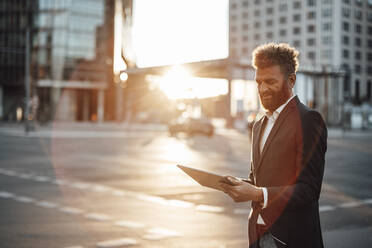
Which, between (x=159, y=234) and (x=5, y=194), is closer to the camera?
(x=159, y=234)

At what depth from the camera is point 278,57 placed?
258 centimetres

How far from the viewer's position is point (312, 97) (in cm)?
5291

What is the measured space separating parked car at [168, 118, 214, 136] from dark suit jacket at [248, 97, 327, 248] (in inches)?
1292

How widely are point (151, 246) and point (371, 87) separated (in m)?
46.1

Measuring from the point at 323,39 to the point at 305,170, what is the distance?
36.0 metres

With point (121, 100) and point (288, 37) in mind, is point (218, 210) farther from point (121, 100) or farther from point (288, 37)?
point (288, 37)

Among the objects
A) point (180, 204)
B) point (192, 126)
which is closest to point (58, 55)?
point (192, 126)

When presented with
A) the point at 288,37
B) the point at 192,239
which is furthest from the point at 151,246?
the point at 288,37

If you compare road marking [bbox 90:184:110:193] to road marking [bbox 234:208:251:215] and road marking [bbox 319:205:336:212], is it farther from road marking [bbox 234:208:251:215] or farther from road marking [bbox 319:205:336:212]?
road marking [bbox 319:205:336:212]

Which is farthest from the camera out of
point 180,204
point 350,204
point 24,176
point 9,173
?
point 9,173

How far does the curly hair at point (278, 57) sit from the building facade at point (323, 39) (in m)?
7.01

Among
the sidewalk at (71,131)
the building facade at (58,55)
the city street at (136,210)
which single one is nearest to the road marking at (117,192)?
the city street at (136,210)

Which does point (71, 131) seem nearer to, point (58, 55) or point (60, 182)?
point (58, 55)

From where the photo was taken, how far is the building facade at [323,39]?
14830 millimetres
